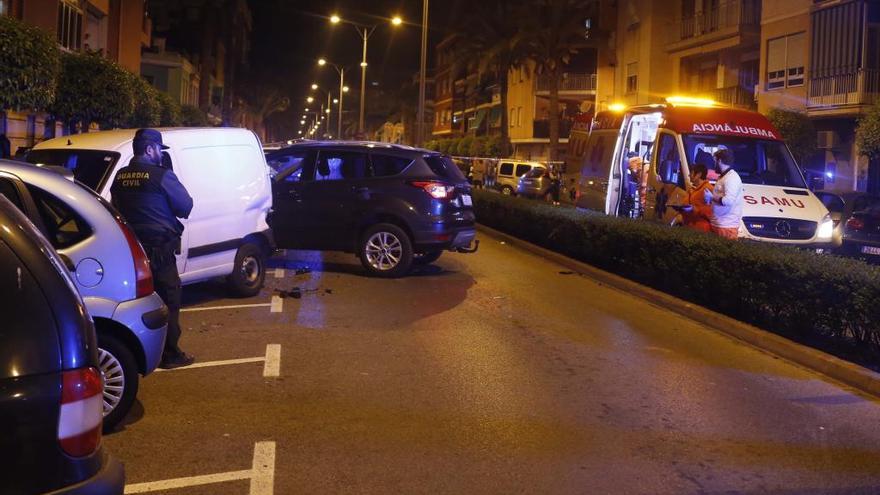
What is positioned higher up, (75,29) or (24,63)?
(75,29)

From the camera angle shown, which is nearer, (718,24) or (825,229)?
(825,229)

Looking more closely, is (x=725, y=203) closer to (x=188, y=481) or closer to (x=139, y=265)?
(x=139, y=265)

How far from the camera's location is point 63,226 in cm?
581

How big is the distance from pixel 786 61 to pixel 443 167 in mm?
21354

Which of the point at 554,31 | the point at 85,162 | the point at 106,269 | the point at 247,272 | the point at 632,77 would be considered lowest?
the point at 247,272

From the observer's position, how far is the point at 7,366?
295cm

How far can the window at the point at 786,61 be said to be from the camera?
3025 centimetres


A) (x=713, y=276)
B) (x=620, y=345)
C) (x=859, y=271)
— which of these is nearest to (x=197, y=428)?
(x=620, y=345)

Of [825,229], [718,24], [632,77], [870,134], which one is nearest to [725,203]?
[825,229]

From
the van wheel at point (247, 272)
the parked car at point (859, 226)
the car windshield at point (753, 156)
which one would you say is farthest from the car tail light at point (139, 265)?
the parked car at point (859, 226)

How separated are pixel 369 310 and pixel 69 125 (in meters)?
15.9

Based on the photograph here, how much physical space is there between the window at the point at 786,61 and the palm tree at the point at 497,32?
16.0 meters

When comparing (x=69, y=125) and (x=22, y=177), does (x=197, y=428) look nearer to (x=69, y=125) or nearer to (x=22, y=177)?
(x=22, y=177)

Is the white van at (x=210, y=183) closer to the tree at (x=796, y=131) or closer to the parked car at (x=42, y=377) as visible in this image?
the parked car at (x=42, y=377)
